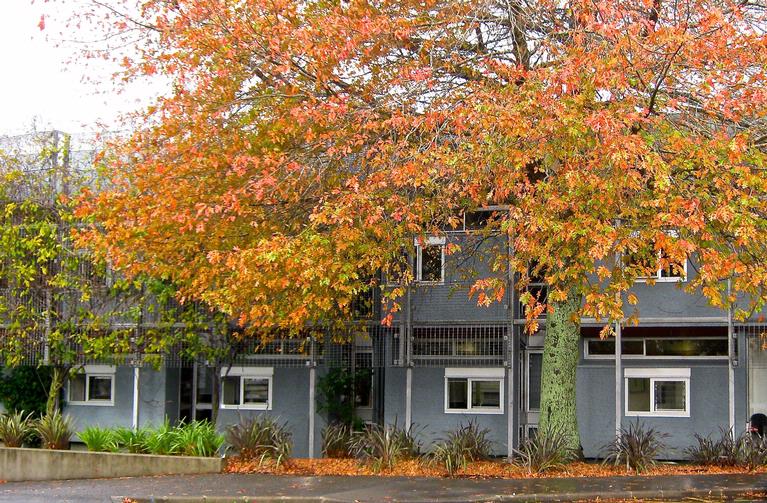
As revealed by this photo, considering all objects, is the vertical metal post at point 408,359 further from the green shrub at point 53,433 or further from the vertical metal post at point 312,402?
the green shrub at point 53,433

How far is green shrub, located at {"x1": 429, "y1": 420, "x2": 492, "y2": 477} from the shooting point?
17422 millimetres

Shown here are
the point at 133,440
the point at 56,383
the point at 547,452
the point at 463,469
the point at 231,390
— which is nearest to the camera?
the point at 547,452

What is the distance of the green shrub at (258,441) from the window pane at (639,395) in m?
7.59

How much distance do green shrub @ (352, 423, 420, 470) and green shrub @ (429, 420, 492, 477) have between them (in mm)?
505

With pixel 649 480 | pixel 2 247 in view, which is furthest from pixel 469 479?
pixel 2 247

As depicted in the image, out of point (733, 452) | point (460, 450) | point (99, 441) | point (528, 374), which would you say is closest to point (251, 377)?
point (99, 441)

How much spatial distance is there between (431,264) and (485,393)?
3.14m

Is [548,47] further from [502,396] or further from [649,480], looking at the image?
[502,396]

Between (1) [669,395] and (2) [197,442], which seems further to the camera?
(1) [669,395]

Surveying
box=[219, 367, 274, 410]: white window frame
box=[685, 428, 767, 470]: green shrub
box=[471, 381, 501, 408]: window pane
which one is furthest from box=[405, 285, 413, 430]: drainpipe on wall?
box=[685, 428, 767, 470]: green shrub

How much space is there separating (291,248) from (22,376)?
12366 mm

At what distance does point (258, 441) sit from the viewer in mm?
18516

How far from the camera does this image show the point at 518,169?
13.4 metres

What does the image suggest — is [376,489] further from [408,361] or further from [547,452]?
[408,361]
